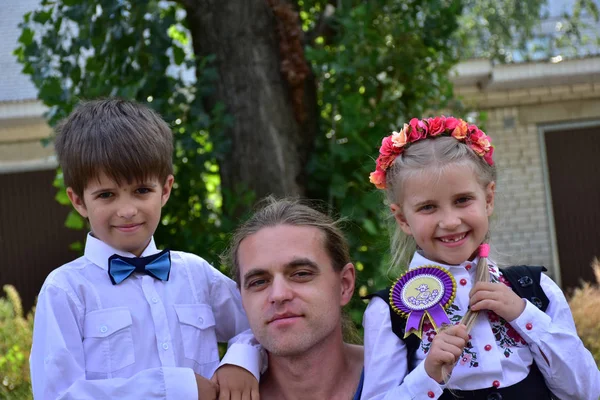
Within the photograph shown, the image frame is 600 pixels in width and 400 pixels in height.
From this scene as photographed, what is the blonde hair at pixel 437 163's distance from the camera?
2.55 m

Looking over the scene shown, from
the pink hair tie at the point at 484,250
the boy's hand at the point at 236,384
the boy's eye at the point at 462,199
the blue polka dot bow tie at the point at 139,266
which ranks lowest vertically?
the boy's hand at the point at 236,384

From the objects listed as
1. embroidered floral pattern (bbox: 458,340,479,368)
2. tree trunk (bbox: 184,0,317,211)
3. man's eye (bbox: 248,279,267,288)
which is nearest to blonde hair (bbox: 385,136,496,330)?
embroidered floral pattern (bbox: 458,340,479,368)

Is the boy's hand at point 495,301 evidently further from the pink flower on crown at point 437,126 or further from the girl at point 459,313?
the pink flower on crown at point 437,126

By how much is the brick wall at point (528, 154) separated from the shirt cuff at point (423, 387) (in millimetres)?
8589

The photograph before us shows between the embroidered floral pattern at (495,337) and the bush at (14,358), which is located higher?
the embroidered floral pattern at (495,337)

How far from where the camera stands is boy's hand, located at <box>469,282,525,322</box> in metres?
2.41

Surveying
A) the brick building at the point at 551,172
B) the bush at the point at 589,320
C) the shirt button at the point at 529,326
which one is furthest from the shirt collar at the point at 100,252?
the brick building at the point at 551,172

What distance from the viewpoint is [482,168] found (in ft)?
8.59

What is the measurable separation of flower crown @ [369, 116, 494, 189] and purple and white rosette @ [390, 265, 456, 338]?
0.39 m

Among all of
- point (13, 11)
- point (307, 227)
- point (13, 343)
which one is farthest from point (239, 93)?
point (13, 11)

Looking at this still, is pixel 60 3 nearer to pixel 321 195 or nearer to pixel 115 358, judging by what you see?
pixel 321 195

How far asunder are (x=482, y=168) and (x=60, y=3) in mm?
3493

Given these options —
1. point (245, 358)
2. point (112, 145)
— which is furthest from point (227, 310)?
point (112, 145)

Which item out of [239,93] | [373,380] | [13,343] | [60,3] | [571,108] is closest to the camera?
[373,380]
